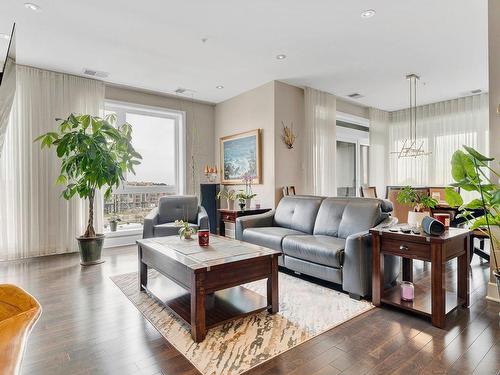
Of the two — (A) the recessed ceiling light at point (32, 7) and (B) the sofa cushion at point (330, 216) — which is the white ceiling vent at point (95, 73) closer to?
(A) the recessed ceiling light at point (32, 7)

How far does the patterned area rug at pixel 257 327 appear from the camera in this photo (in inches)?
72.3

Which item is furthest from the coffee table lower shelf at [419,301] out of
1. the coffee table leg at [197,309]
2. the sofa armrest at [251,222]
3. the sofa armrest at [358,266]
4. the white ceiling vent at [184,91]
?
the white ceiling vent at [184,91]

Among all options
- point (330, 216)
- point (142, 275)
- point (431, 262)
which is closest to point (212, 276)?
point (142, 275)

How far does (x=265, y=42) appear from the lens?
11.8ft

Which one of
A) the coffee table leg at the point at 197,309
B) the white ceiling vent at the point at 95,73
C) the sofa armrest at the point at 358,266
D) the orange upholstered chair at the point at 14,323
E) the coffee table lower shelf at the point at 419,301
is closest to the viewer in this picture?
the orange upholstered chair at the point at 14,323

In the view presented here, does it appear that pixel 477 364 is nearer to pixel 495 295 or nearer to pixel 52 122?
pixel 495 295

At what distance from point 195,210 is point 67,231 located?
195 centimetres

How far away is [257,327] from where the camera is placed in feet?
7.30

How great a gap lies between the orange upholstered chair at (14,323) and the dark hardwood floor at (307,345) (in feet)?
3.75

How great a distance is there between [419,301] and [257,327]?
1.40 m

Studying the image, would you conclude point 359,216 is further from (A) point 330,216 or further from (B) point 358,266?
(B) point 358,266

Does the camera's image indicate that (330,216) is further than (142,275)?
Yes

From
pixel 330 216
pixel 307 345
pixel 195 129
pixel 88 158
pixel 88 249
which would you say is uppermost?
pixel 195 129

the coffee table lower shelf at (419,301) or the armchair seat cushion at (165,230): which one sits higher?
the armchair seat cushion at (165,230)
